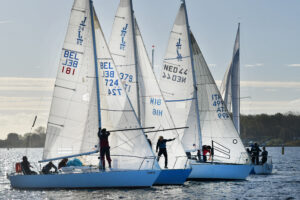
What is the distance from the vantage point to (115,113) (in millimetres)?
33594

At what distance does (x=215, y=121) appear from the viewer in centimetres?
4016

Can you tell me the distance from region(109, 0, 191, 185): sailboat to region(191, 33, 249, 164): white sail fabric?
13.5 ft

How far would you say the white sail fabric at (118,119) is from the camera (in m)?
32.5

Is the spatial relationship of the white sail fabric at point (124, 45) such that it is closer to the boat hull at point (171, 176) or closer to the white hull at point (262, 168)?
the boat hull at point (171, 176)

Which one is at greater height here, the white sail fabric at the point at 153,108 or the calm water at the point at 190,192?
the white sail fabric at the point at 153,108

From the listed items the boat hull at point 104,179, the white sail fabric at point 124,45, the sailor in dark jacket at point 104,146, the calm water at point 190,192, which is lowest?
the calm water at point 190,192

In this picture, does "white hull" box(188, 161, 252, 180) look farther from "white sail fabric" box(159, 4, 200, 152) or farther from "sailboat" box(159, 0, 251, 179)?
"white sail fabric" box(159, 4, 200, 152)

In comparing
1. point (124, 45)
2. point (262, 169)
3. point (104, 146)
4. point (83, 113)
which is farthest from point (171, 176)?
point (262, 169)

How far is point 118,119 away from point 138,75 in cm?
516

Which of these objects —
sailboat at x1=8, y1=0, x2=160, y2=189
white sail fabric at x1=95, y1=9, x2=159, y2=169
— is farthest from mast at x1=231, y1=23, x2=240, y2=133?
sailboat at x1=8, y1=0, x2=160, y2=189

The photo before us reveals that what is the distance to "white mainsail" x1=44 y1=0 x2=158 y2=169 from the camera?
3291 centimetres

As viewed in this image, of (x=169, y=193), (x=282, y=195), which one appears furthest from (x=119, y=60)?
(x=282, y=195)

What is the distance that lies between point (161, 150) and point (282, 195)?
622 cm

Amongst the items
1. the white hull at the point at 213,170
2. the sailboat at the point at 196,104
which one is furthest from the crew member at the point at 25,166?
the sailboat at the point at 196,104
